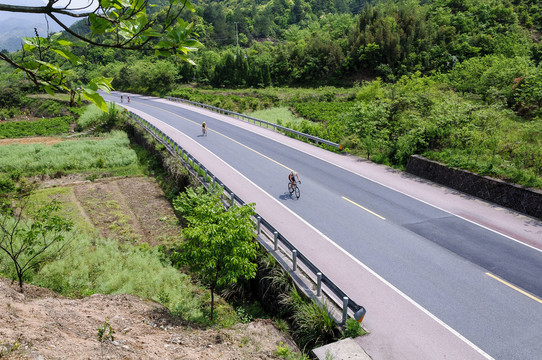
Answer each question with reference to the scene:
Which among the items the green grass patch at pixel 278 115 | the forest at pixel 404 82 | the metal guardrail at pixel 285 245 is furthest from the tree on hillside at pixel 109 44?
the green grass patch at pixel 278 115

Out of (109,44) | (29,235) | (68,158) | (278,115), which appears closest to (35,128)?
(68,158)

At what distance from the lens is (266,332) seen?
8.78 meters

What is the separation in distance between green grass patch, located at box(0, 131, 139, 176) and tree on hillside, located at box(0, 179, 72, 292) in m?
6.60

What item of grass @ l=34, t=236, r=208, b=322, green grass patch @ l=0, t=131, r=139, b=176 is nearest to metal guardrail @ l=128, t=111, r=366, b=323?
grass @ l=34, t=236, r=208, b=322

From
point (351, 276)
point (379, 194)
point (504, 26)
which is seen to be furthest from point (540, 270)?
point (504, 26)

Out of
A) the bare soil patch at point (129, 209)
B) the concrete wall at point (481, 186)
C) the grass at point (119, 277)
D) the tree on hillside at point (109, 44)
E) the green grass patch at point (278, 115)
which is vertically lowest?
the bare soil patch at point (129, 209)

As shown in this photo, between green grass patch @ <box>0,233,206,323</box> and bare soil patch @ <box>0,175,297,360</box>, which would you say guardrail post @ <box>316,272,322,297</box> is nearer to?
bare soil patch @ <box>0,175,297,360</box>

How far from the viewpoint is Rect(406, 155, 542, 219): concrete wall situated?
1472 cm

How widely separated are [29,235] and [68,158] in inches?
924

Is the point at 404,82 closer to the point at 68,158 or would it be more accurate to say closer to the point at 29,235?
the point at 68,158

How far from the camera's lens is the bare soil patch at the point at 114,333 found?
19.9 feet

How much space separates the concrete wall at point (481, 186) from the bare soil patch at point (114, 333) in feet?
40.8

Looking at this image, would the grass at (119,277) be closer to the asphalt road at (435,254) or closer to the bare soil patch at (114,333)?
the bare soil patch at (114,333)

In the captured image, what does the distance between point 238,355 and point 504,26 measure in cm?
9248
